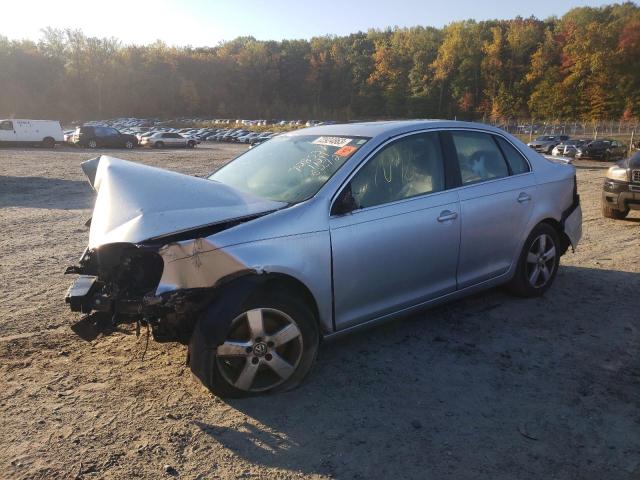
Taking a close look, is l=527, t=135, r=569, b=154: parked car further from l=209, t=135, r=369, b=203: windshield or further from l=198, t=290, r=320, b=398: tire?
l=198, t=290, r=320, b=398: tire

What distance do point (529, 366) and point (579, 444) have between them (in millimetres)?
873

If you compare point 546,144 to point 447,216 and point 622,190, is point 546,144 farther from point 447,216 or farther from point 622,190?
point 447,216

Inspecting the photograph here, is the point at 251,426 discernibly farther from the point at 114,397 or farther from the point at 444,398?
the point at 444,398

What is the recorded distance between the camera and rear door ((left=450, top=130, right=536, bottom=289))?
421cm

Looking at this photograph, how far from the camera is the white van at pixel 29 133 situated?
3209 cm

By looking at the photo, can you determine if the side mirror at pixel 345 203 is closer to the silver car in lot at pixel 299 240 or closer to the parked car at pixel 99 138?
the silver car in lot at pixel 299 240

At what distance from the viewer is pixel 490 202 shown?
14.3ft

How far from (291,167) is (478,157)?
5.40 ft

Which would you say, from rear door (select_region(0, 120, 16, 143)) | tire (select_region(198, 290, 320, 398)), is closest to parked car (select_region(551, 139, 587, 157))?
rear door (select_region(0, 120, 16, 143))

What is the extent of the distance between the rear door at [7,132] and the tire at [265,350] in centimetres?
3480

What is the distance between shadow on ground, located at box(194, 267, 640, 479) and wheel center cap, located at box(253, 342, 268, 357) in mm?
298

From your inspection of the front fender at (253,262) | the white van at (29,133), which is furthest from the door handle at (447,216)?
the white van at (29,133)

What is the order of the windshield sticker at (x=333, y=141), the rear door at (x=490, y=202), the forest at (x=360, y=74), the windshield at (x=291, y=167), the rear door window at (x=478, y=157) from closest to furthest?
the windshield at (x=291, y=167), the windshield sticker at (x=333, y=141), the rear door at (x=490, y=202), the rear door window at (x=478, y=157), the forest at (x=360, y=74)

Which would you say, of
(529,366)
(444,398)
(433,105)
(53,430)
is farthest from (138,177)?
(433,105)
